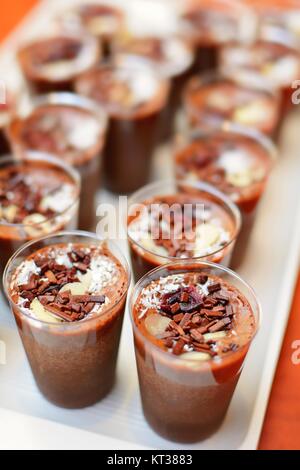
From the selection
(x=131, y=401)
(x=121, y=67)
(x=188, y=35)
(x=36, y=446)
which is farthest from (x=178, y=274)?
(x=188, y=35)

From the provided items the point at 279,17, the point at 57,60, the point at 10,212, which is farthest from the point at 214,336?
the point at 279,17

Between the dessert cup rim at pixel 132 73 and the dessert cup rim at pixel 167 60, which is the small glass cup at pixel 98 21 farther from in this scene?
the dessert cup rim at pixel 132 73

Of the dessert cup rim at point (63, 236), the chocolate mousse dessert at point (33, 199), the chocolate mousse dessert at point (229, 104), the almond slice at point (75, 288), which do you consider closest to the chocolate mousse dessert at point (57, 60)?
the chocolate mousse dessert at point (229, 104)

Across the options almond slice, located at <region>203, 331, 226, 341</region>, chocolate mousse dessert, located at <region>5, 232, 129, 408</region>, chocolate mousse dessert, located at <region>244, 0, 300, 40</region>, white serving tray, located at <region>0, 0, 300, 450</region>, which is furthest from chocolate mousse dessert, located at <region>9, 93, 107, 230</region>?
chocolate mousse dessert, located at <region>244, 0, 300, 40</region>

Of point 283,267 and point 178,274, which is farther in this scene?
point 283,267

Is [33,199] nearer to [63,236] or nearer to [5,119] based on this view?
[63,236]

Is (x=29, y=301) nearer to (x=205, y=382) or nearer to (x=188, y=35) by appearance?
(x=205, y=382)

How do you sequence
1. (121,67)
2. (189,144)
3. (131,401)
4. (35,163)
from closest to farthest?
1. (131,401)
2. (35,163)
3. (189,144)
4. (121,67)

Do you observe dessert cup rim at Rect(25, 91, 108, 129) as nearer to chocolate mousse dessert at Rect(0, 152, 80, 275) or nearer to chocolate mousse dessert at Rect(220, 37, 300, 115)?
chocolate mousse dessert at Rect(0, 152, 80, 275)
